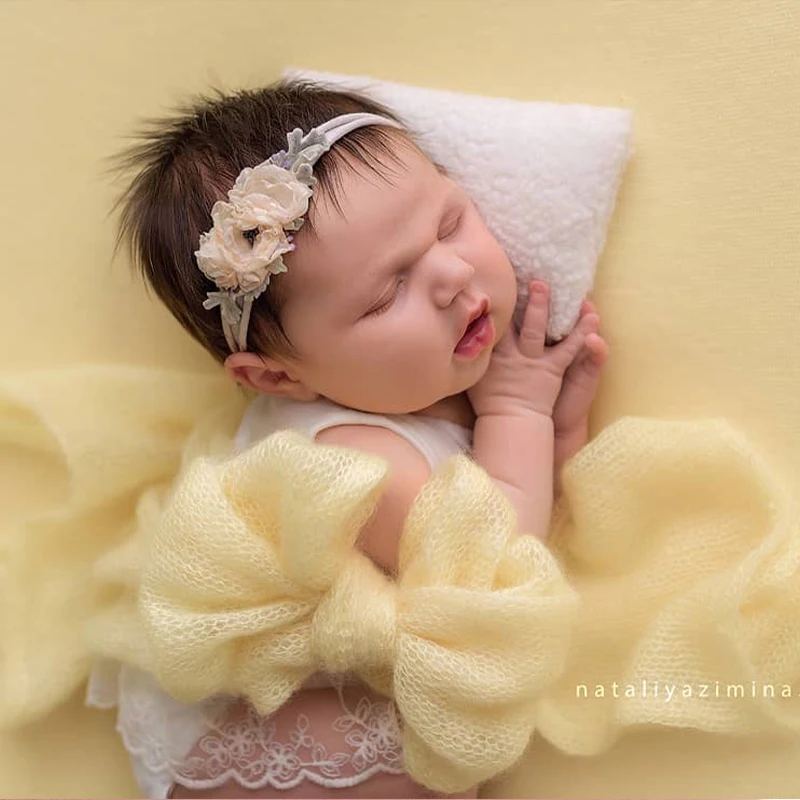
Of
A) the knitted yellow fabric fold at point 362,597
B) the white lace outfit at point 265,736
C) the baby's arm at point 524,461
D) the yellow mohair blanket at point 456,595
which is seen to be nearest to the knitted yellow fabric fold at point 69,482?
the yellow mohair blanket at point 456,595

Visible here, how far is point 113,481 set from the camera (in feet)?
3.85

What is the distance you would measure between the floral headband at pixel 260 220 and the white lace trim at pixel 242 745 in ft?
1.45

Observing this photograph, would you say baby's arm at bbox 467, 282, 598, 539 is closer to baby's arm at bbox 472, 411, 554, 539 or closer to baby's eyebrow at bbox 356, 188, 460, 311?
baby's arm at bbox 472, 411, 554, 539

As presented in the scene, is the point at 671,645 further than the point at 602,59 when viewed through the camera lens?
No

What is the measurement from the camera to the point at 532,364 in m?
1.11

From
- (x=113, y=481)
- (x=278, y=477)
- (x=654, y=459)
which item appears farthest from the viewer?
(x=113, y=481)

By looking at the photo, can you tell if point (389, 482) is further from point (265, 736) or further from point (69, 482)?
point (69, 482)

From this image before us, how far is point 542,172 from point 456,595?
1.60ft

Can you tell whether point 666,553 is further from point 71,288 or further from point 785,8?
point 71,288

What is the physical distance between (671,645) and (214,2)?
96 cm

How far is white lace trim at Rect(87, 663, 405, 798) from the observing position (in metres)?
1.03

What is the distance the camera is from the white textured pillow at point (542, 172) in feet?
3.54

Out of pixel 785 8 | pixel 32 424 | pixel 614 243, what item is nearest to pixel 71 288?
pixel 32 424

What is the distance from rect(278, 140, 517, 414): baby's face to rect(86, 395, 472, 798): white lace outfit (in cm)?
5
